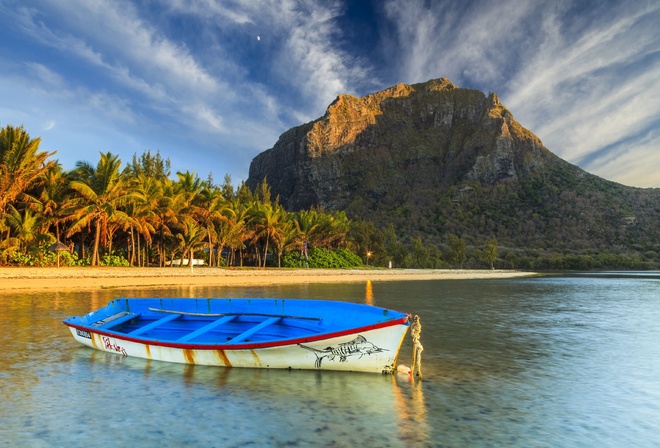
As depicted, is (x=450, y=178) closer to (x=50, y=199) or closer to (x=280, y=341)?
(x=50, y=199)

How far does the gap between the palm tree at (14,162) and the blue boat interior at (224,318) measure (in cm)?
2607

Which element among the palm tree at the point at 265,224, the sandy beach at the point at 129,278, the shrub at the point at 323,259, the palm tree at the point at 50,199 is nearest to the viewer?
the sandy beach at the point at 129,278

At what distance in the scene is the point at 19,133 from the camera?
31734 millimetres

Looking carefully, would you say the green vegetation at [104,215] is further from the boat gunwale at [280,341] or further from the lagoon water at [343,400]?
the boat gunwale at [280,341]

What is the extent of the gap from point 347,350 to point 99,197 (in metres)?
33.1

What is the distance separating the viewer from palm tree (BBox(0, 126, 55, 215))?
30938 mm

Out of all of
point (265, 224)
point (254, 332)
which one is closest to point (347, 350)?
point (254, 332)

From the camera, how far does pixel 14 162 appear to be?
3102cm

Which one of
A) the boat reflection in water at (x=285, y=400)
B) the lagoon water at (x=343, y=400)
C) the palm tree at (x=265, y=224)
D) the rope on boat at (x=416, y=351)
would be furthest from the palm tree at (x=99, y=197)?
the rope on boat at (x=416, y=351)

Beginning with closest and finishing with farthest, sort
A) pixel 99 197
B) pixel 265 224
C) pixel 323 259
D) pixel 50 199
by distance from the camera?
pixel 50 199 → pixel 99 197 → pixel 265 224 → pixel 323 259

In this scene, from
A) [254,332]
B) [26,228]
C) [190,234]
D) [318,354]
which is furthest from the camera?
[190,234]

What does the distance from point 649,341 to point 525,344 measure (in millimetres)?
4445

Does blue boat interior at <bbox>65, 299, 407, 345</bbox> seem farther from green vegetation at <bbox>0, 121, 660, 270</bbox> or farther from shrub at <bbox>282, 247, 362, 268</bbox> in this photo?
shrub at <bbox>282, 247, 362, 268</bbox>

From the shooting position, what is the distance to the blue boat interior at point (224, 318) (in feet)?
32.1
